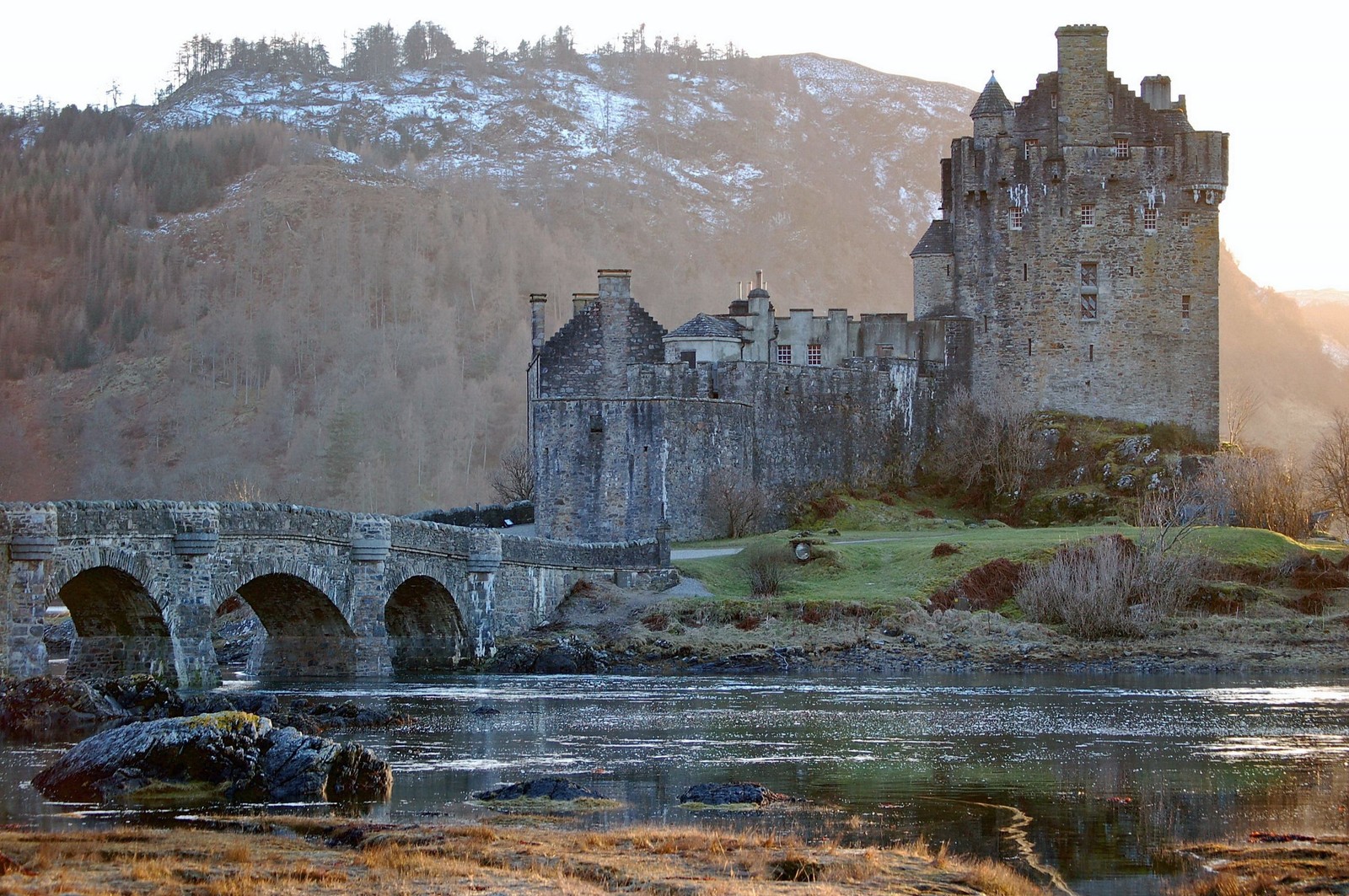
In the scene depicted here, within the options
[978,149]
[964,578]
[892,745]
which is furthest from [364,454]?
[892,745]

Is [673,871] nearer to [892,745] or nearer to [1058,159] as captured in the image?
[892,745]

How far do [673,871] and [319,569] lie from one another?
22.5 metres

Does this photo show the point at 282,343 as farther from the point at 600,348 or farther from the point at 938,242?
the point at 600,348

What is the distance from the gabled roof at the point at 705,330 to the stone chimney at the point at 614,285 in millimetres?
2268

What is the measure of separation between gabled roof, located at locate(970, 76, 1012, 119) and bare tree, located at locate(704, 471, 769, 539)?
Result: 19.4 metres

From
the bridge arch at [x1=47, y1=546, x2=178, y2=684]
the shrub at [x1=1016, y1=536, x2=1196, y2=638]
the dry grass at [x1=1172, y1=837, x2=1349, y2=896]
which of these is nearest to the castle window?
the shrub at [x1=1016, y1=536, x2=1196, y2=638]

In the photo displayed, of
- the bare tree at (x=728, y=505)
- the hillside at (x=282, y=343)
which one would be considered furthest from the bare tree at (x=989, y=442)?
the hillside at (x=282, y=343)

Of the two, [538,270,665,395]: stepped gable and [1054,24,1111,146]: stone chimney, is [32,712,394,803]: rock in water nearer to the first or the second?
[538,270,665,395]: stepped gable

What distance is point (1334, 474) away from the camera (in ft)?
202

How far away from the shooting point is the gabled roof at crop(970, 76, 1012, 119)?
72812mm

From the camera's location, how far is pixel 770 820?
22.6 m

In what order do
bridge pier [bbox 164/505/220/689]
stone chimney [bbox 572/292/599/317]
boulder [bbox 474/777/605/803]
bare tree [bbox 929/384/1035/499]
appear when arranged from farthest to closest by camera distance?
stone chimney [bbox 572/292/599/317], bare tree [bbox 929/384/1035/499], bridge pier [bbox 164/505/220/689], boulder [bbox 474/777/605/803]

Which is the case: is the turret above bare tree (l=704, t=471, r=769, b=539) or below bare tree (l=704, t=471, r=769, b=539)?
above

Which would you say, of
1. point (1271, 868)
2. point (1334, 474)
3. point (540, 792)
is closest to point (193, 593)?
point (540, 792)
